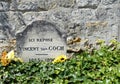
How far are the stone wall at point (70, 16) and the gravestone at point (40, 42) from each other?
369 millimetres

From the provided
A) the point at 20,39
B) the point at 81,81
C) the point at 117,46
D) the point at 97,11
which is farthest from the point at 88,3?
the point at 81,81

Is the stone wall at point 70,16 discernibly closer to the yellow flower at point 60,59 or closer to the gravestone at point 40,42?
the gravestone at point 40,42

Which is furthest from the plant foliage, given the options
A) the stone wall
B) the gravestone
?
the stone wall

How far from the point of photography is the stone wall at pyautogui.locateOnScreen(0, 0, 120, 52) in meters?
4.41

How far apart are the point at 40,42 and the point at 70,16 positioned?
22.5 inches

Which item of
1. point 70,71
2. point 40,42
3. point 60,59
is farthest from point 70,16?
point 70,71

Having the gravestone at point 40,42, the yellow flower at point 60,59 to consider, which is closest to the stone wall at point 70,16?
the gravestone at point 40,42

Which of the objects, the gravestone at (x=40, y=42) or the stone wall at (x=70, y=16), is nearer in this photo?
the gravestone at (x=40, y=42)

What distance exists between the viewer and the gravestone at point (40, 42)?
13.2 feet

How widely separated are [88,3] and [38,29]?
75cm

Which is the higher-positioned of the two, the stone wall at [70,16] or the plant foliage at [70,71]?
the stone wall at [70,16]

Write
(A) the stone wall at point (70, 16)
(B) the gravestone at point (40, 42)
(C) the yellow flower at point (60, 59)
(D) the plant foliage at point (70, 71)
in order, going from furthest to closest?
(A) the stone wall at point (70, 16)
(B) the gravestone at point (40, 42)
(C) the yellow flower at point (60, 59)
(D) the plant foliage at point (70, 71)

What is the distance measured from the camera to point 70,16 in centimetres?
443

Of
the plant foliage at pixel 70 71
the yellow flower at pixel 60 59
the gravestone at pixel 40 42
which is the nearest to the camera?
the plant foliage at pixel 70 71
